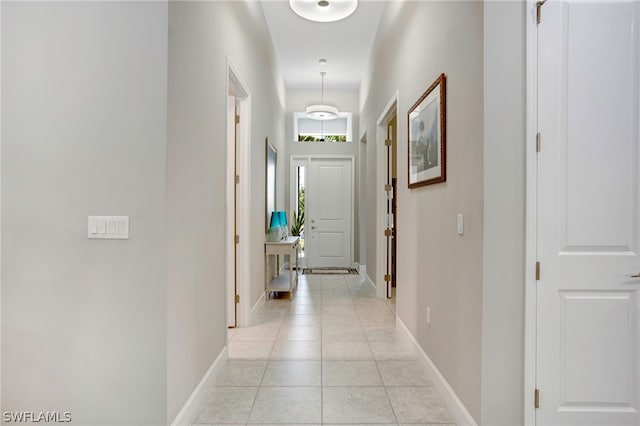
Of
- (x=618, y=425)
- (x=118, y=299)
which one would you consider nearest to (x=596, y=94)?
(x=618, y=425)

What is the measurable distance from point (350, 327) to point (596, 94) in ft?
9.19

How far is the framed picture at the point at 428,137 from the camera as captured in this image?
7.70 feet

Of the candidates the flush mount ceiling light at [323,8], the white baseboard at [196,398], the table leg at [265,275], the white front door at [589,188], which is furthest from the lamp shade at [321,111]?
the white front door at [589,188]

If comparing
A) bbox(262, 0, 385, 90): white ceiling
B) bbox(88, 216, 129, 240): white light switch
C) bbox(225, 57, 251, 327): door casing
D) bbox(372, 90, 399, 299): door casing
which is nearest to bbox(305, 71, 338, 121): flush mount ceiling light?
bbox(262, 0, 385, 90): white ceiling

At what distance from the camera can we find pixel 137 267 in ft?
5.78

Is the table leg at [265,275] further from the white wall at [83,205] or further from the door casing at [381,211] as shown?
the white wall at [83,205]

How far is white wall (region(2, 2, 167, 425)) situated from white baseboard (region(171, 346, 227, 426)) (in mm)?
203

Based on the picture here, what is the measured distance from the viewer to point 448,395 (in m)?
2.22

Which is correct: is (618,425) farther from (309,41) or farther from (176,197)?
(309,41)

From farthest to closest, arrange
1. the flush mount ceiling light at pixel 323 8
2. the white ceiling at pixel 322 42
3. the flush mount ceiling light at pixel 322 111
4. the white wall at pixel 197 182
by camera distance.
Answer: the flush mount ceiling light at pixel 322 111
the white ceiling at pixel 322 42
the flush mount ceiling light at pixel 323 8
the white wall at pixel 197 182

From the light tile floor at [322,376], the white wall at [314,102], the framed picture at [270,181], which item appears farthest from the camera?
the white wall at [314,102]

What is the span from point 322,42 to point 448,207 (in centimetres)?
381

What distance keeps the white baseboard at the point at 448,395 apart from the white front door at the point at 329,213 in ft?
15.0

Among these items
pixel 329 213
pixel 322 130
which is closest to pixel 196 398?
pixel 329 213
